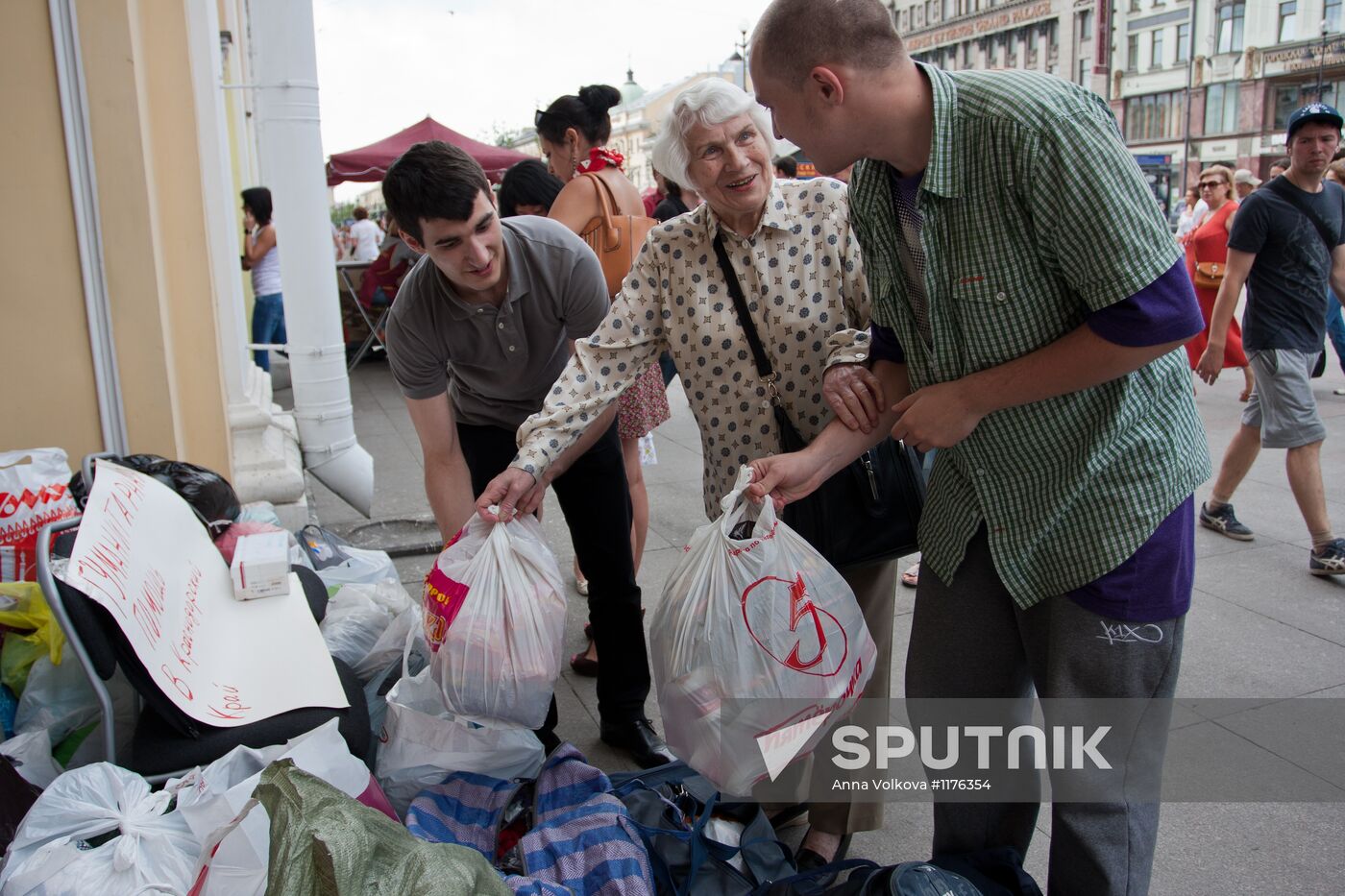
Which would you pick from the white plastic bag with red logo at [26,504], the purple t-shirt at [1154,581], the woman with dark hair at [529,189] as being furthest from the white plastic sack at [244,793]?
the woman with dark hair at [529,189]

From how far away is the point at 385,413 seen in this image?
8898 millimetres

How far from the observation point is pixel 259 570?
289cm

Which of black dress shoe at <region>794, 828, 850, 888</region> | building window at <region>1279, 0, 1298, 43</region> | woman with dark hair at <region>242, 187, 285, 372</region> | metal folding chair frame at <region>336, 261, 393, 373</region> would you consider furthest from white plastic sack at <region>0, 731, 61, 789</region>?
building window at <region>1279, 0, 1298, 43</region>

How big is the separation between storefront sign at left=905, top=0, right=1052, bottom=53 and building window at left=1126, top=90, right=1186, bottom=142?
26.5 feet

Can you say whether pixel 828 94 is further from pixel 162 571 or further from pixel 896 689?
pixel 896 689

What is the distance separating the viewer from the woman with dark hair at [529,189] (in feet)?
16.3

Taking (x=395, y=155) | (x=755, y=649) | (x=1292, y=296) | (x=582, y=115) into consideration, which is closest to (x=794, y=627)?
(x=755, y=649)

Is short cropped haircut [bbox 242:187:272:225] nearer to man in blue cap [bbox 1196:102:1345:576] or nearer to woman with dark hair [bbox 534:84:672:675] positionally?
woman with dark hair [bbox 534:84:672:675]

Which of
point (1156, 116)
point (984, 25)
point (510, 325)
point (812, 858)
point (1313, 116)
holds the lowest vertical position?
point (812, 858)

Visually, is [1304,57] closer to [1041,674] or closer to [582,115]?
[582,115]

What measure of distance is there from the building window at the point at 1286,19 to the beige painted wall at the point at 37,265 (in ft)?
165

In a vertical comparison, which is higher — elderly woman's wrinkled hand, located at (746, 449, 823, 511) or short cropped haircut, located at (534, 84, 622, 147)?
short cropped haircut, located at (534, 84, 622, 147)

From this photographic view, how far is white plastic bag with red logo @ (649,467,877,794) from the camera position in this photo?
1.88 meters

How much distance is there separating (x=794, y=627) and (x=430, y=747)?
1.05m
